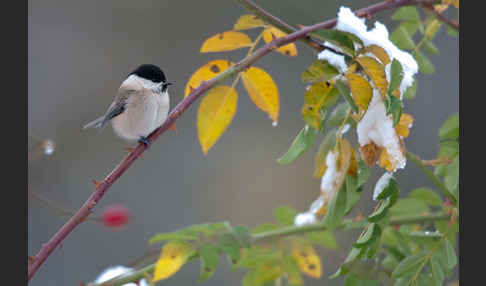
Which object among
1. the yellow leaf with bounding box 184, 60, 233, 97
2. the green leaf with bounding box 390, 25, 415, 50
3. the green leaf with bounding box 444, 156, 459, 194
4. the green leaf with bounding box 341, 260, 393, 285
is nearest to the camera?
the green leaf with bounding box 341, 260, 393, 285

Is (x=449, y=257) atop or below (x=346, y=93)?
below

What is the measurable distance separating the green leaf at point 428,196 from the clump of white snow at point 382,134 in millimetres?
415

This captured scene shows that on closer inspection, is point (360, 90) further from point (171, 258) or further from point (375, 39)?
point (171, 258)

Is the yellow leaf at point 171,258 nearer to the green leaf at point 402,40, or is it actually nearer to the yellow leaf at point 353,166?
the yellow leaf at point 353,166

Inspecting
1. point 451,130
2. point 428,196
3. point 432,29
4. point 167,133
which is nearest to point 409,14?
point 432,29

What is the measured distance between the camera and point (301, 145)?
895 millimetres

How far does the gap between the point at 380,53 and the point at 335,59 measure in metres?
0.07

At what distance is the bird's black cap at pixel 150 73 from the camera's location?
1.31 meters

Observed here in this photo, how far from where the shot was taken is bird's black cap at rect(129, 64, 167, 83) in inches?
51.7

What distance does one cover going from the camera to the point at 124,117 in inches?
58.1

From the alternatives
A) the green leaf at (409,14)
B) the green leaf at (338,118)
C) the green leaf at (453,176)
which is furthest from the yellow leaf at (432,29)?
the green leaf at (338,118)

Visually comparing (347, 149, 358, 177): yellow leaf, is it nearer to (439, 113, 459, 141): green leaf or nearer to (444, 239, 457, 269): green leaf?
(444, 239, 457, 269): green leaf

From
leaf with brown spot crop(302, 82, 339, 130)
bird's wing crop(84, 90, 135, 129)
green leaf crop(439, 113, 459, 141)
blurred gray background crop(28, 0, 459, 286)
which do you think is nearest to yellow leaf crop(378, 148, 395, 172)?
leaf with brown spot crop(302, 82, 339, 130)

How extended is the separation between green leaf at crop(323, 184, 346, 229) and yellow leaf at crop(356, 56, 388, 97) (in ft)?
0.59
